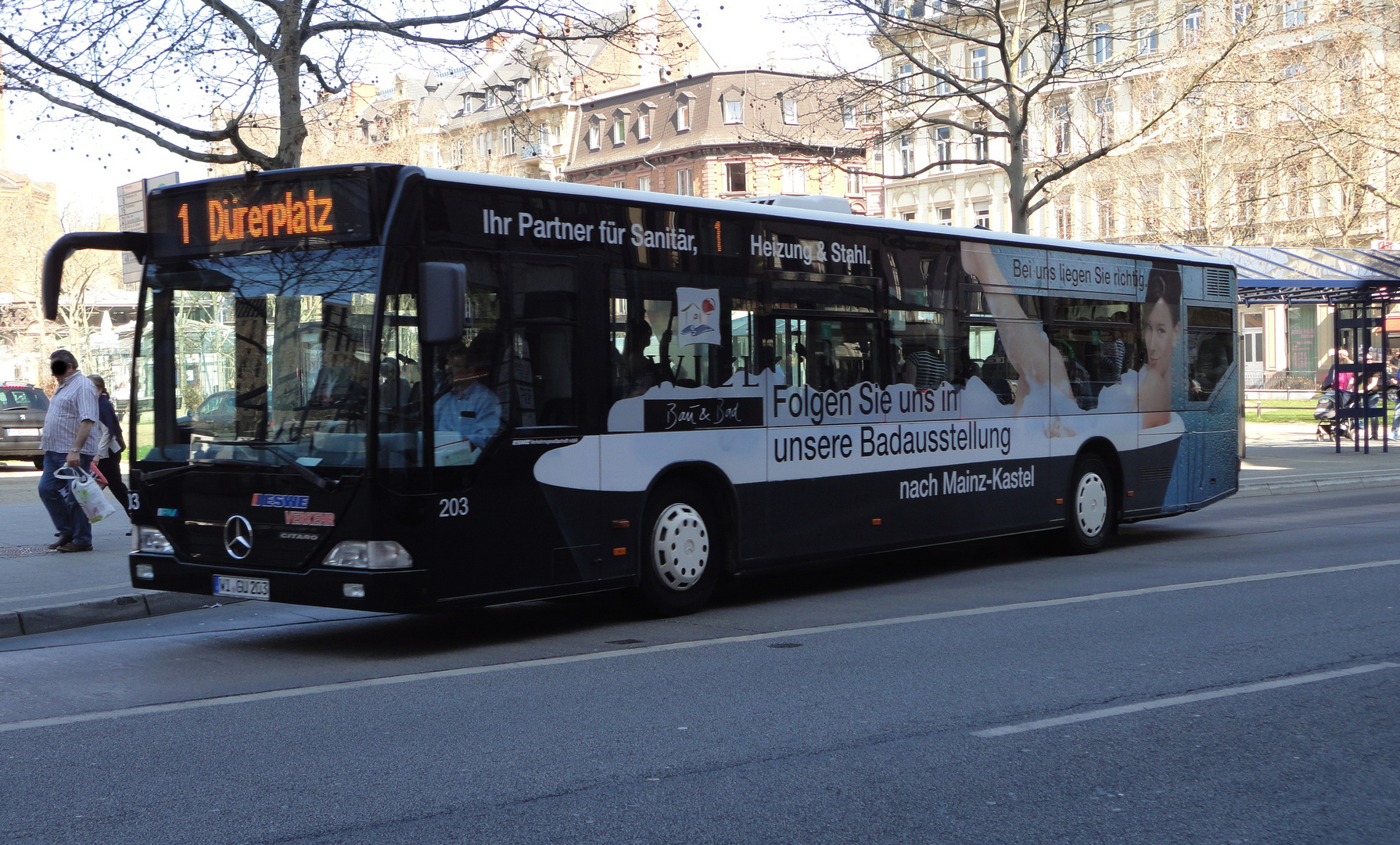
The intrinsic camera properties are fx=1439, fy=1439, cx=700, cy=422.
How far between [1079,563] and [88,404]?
8.97 m

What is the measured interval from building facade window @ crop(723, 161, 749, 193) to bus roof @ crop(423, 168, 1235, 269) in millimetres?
65594

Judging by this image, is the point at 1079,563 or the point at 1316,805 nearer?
the point at 1316,805

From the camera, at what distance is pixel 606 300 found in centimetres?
923

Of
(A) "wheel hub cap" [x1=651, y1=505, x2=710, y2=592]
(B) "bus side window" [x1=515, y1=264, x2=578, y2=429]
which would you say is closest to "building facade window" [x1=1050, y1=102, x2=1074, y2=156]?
(A) "wheel hub cap" [x1=651, y1=505, x2=710, y2=592]

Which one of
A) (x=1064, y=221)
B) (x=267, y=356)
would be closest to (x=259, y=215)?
(x=267, y=356)

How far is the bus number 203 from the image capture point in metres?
8.26

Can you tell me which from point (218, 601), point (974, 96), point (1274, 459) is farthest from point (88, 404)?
point (1274, 459)

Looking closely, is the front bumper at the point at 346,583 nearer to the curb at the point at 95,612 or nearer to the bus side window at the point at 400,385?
the bus side window at the point at 400,385

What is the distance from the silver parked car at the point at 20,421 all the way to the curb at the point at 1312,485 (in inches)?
837

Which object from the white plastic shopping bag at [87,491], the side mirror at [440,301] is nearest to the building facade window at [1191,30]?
the white plastic shopping bag at [87,491]

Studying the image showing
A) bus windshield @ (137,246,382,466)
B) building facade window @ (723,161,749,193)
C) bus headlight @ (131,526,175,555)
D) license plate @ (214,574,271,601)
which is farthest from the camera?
building facade window @ (723,161,749,193)

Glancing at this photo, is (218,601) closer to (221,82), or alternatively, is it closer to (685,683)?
(685,683)

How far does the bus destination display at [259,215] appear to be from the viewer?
8195mm

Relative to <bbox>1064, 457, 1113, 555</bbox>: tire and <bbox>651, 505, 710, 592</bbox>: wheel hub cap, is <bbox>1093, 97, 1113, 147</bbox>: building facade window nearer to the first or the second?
<bbox>1064, 457, 1113, 555</bbox>: tire
